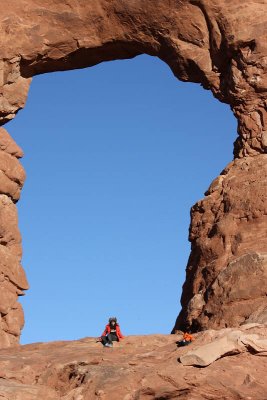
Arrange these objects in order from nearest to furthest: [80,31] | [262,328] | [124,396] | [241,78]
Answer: [124,396], [262,328], [241,78], [80,31]

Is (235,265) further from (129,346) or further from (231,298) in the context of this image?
(129,346)

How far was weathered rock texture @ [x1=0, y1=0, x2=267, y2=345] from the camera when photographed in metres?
21.0

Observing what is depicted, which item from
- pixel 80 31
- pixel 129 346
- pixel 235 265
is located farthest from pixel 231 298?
pixel 80 31

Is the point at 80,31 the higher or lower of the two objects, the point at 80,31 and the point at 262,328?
the higher

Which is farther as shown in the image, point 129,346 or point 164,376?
point 129,346

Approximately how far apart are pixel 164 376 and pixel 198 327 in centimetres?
499

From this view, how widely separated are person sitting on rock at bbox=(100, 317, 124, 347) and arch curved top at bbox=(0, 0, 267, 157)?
22.4 ft

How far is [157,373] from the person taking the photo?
15891 mm

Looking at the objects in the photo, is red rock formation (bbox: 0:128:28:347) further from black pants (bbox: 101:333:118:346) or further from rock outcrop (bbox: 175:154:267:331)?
black pants (bbox: 101:333:118:346)

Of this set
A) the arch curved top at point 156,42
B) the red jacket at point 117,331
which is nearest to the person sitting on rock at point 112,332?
the red jacket at point 117,331

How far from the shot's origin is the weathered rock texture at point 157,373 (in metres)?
15.6

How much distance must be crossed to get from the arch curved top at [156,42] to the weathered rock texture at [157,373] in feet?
26.5

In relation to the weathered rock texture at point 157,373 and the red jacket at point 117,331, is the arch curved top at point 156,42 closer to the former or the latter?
the red jacket at point 117,331

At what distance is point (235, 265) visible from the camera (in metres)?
→ 20.4
